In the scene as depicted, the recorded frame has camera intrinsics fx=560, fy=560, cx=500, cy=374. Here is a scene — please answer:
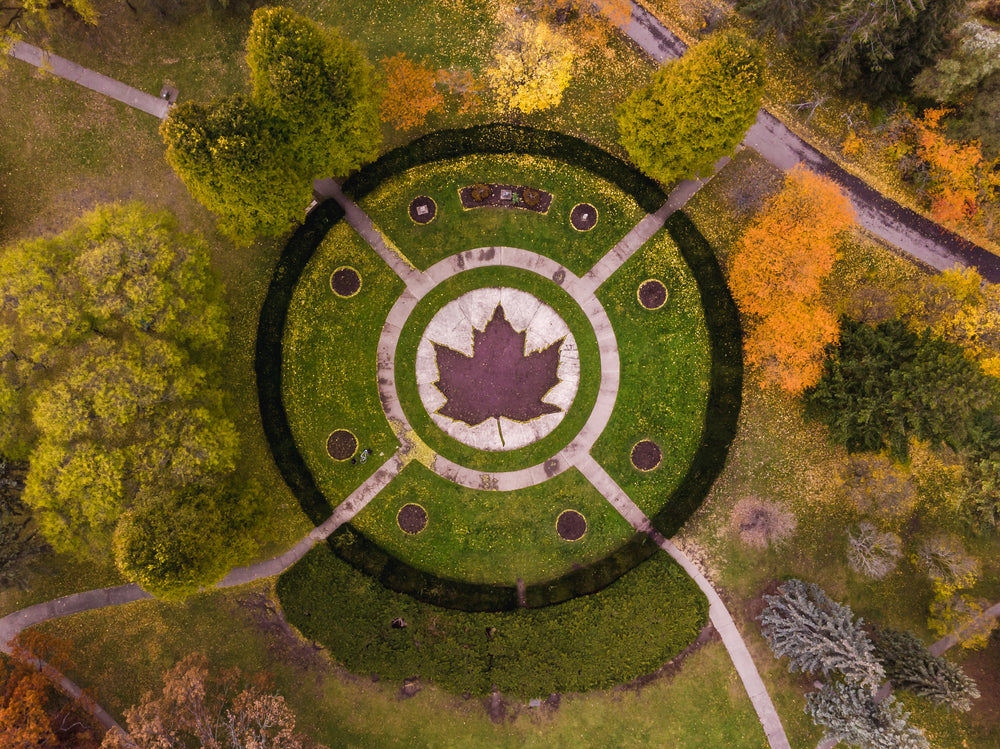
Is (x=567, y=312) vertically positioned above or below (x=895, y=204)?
below

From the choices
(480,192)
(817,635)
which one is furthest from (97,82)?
(817,635)

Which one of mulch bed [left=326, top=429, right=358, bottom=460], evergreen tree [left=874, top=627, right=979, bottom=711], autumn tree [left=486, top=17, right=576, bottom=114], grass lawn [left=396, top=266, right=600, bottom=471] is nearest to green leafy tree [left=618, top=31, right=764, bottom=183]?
autumn tree [left=486, top=17, right=576, bottom=114]

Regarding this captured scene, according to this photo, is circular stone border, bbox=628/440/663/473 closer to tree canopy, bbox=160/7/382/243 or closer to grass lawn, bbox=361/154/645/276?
grass lawn, bbox=361/154/645/276

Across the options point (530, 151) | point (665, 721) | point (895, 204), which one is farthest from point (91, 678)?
point (895, 204)

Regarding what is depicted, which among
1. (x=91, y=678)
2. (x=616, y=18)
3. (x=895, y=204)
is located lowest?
(x=91, y=678)

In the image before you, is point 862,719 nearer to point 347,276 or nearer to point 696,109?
point 696,109

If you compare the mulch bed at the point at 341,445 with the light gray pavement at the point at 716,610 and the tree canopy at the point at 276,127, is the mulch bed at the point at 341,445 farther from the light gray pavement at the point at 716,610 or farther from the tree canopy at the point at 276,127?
the light gray pavement at the point at 716,610

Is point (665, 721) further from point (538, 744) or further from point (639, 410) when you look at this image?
point (639, 410)
